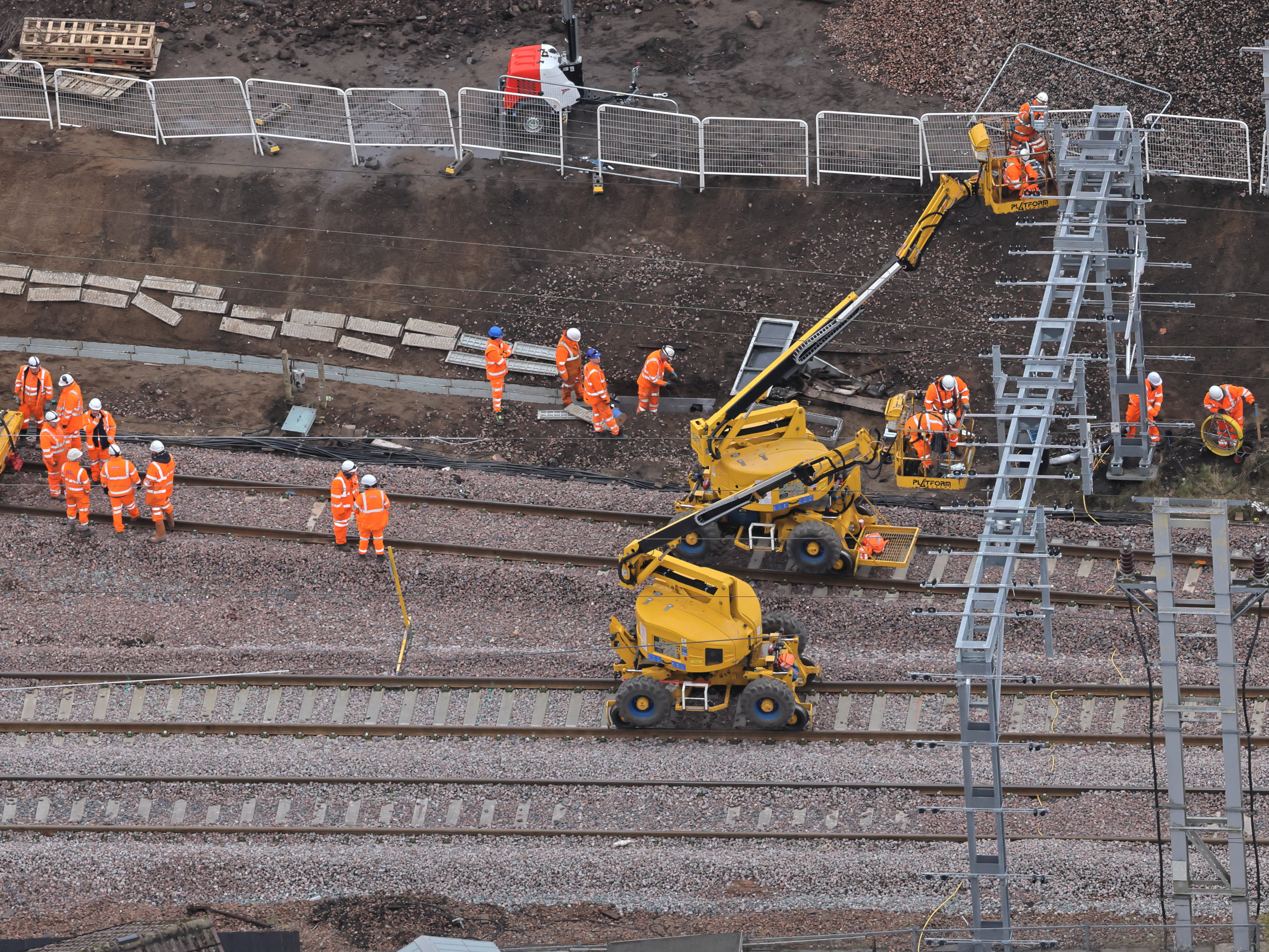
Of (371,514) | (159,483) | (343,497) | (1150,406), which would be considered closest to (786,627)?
(371,514)

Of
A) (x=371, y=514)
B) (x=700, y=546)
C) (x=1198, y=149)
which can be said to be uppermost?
(x=1198, y=149)

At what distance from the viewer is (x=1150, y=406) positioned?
1163 inches

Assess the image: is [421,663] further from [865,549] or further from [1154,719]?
[1154,719]

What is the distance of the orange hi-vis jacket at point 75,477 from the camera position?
27.6m

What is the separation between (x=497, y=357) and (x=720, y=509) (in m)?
6.00

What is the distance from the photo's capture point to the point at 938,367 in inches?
1234

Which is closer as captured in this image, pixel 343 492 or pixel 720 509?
pixel 720 509

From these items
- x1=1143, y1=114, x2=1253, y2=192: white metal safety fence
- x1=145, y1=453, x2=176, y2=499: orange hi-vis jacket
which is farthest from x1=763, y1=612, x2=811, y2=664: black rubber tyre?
x1=1143, y1=114, x2=1253, y2=192: white metal safety fence

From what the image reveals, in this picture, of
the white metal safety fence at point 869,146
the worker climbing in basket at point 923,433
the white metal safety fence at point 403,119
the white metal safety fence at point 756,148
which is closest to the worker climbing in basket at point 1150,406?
the worker climbing in basket at point 923,433

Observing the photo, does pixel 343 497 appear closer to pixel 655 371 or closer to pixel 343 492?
pixel 343 492

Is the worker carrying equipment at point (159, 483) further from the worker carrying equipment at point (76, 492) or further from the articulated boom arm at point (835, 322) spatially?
the articulated boom arm at point (835, 322)

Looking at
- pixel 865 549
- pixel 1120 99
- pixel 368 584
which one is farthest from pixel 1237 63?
pixel 368 584

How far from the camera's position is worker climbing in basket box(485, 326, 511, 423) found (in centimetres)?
3011

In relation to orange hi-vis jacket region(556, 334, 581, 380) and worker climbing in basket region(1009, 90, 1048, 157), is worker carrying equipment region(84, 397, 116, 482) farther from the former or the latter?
worker climbing in basket region(1009, 90, 1048, 157)
